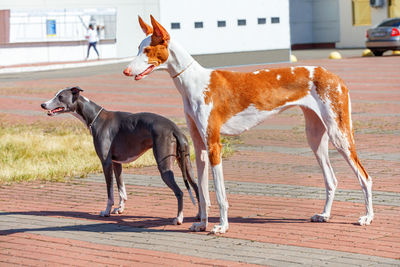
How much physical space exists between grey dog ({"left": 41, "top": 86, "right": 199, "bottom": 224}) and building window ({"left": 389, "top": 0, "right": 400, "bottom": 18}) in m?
41.2

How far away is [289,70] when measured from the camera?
773 centimetres

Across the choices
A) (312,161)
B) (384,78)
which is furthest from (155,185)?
(384,78)

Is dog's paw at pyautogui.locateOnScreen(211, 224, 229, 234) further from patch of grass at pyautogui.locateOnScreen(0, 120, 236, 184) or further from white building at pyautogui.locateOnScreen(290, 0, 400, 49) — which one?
white building at pyautogui.locateOnScreen(290, 0, 400, 49)

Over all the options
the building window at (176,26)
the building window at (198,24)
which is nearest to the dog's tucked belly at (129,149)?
the building window at (176,26)

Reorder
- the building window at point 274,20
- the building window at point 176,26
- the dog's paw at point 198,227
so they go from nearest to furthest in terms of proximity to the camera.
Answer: the dog's paw at point 198,227
the building window at point 176,26
the building window at point 274,20

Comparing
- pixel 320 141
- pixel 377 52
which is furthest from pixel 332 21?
pixel 320 141

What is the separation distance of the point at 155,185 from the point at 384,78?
15.1 metres

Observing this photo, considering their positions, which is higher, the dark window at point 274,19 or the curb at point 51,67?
the dark window at point 274,19

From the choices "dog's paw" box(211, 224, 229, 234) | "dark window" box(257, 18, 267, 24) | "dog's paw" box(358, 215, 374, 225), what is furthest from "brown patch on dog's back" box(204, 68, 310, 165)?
"dark window" box(257, 18, 267, 24)

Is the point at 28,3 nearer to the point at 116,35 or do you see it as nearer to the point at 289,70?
the point at 116,35

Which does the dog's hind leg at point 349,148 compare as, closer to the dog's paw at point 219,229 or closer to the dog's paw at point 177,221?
the dog's paw at point 219,229

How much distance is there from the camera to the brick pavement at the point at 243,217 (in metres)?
6.80

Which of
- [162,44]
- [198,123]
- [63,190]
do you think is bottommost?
[63,190]

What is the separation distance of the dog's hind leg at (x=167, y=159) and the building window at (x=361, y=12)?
42.6 m
